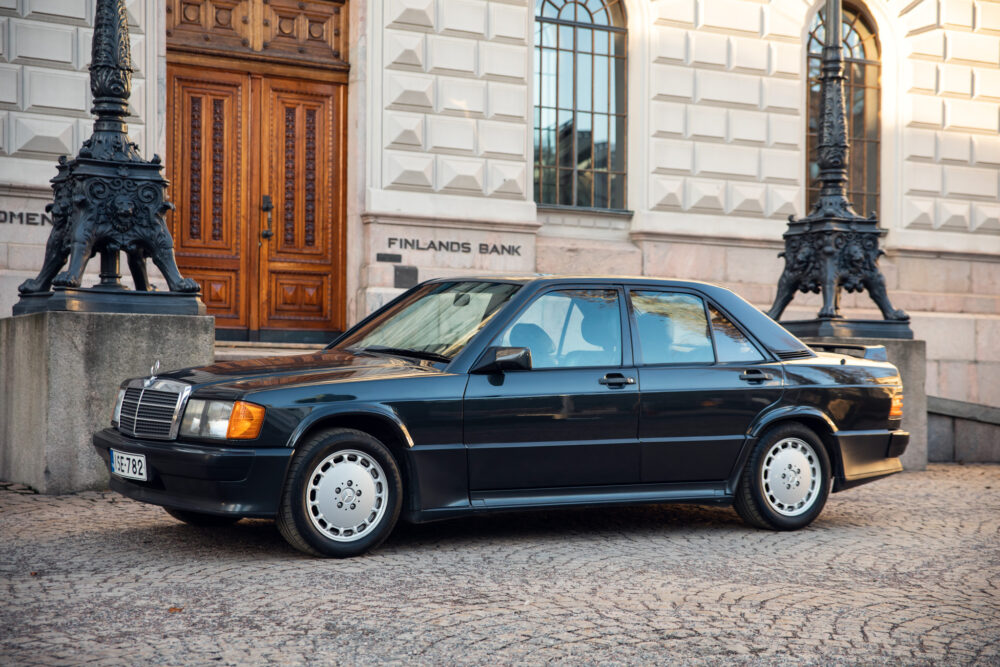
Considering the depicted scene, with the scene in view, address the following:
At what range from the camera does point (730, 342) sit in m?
7.66

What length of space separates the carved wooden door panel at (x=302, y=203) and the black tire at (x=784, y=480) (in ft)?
26.9

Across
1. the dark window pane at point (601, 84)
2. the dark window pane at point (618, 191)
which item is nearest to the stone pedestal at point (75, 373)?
the dark window pane at point (618, 191)

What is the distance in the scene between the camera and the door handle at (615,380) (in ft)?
23.2

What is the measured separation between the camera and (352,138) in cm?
1486

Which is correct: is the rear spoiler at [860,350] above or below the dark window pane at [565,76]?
below

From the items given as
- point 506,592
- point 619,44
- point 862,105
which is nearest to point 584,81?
point 619,44

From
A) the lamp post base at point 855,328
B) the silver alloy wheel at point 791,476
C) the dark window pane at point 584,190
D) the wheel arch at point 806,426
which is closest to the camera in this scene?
the wheel arch at point 806,426

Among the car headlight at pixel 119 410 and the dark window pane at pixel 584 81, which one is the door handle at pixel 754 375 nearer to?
the car headlight at pixel 119 410

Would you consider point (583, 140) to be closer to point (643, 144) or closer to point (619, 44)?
point (643, 144)

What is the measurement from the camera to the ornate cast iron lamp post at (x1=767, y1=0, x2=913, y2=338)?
12.4 meters

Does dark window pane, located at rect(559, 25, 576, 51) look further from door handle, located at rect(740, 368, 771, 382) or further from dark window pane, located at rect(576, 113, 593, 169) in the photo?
door handle, located at rect(740, 368, 771, 382)

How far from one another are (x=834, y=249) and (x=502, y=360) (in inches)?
269

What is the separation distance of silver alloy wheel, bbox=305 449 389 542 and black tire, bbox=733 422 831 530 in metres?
2.47

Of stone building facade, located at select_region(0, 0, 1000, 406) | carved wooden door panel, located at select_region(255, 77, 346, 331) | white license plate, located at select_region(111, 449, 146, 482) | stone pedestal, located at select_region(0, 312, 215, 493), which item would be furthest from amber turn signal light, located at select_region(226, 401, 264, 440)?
carved wooden door panel, located at select_region(255, 77, 346, 331)
